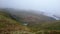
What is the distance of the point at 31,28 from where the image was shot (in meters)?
2.89

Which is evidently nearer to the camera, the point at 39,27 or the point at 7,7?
the point at 39,27

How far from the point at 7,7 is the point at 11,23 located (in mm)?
459

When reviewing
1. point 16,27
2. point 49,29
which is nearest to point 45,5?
point 49,29

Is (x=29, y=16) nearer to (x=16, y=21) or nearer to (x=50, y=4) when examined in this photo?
(x=16, y=21)

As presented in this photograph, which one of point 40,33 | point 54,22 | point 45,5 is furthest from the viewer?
point 45,5

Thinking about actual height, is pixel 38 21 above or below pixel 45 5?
below

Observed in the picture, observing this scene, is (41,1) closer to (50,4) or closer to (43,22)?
(50,4)

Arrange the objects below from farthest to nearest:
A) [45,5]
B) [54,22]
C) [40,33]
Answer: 1. [45,5]
2. [54,22]
3. [40,33]

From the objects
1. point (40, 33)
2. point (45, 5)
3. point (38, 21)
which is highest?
point (45, 5)

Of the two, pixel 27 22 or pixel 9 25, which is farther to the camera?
pixel 27 22

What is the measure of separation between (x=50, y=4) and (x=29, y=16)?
552 mm

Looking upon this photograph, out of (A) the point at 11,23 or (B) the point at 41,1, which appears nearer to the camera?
(A) the point at 11,23

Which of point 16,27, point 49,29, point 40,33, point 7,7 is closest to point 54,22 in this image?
point 49,29

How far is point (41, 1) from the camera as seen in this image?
3.18 metres
